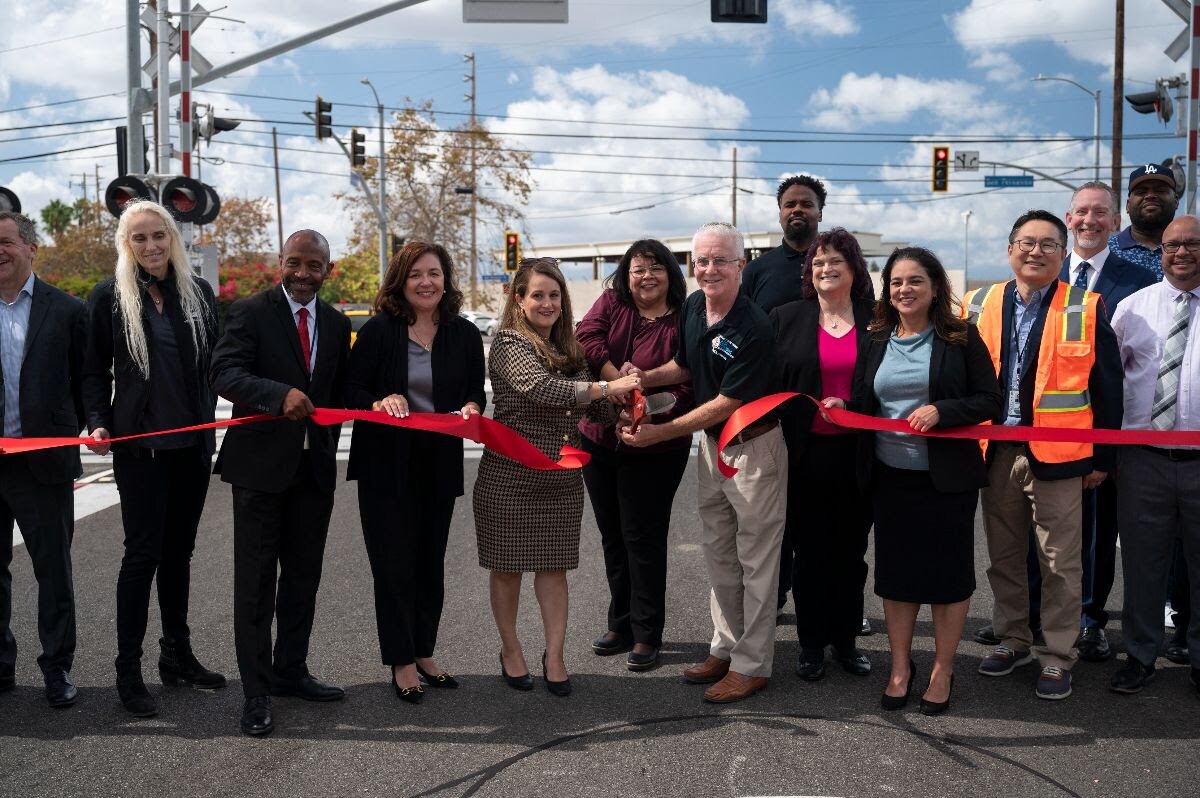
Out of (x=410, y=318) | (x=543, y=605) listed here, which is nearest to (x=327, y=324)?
(x=410, y=318)

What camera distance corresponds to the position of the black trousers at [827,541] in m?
5.43

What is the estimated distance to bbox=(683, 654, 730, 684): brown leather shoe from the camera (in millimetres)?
5336

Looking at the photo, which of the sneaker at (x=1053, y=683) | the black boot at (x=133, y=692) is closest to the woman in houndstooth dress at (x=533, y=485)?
the black boot at (x=133, y=692)

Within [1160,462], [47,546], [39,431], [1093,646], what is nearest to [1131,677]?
[1093,646]

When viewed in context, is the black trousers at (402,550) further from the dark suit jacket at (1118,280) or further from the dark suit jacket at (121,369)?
the dark suit jacket at (1118,280)

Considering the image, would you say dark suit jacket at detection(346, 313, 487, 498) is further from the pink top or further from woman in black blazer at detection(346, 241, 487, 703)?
the pink top

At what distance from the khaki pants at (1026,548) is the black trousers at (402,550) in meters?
2.74

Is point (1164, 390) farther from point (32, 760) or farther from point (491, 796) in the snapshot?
point (32, 760)

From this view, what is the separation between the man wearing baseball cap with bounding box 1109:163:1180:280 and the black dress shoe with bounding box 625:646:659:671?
3.52 m

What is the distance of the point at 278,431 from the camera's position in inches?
194

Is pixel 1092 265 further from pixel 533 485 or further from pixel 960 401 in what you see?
pixel 533 485

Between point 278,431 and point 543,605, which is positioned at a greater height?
point 278,431

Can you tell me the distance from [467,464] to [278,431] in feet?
27.0

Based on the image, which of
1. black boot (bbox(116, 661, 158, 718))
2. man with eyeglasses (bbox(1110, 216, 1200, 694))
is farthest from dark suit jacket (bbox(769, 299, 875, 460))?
black boot (bbox(116, 661, 158, 718))
